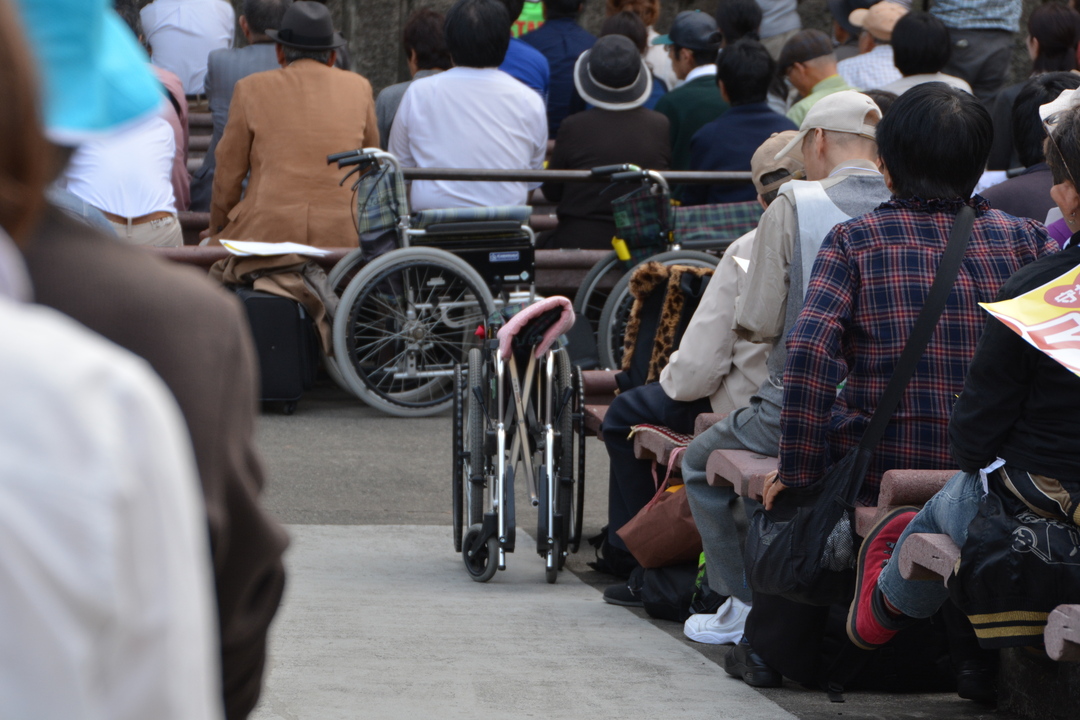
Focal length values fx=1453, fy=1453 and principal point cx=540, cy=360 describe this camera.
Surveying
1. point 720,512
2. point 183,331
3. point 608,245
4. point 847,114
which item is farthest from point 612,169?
point 183,331

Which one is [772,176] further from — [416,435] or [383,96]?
[383,96]

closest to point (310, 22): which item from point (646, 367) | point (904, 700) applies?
point (646, 367)

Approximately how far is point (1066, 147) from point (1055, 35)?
13.7 ft

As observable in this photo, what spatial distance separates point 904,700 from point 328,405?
4.64 meters

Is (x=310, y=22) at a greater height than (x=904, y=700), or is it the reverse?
(x=310, y=22)

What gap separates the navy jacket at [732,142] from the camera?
7754 millimetres

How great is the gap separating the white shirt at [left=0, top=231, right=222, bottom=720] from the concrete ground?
2571 millimetres

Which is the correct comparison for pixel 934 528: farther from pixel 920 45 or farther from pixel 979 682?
pixel 920 45

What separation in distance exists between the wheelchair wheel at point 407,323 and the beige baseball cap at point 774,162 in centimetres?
267

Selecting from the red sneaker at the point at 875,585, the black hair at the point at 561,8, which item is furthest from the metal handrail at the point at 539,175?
the red sneaker at the point at 875,585

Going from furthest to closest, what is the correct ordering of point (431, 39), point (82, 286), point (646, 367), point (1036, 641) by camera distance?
1. point (431, 39)
2. point (646, 367)
3. point (1036, 641)
4. point (82, 286)

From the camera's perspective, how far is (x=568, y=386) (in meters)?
5.02

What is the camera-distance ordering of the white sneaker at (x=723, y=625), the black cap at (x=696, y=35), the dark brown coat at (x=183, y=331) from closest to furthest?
the dark brown coat at (x=183, y=331), the white sneaker at (x=723, y=625), the black cap at (x=696, y=35)

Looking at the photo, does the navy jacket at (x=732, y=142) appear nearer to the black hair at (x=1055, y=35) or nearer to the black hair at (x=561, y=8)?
the black hair at (x=1055, y=35)
